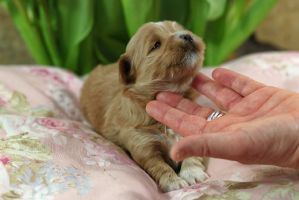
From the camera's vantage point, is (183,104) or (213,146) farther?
(183,104)

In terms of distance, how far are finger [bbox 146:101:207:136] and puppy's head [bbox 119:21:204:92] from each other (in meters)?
0.11

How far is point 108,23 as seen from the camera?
2.29 m

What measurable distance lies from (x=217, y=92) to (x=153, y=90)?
0.67ft

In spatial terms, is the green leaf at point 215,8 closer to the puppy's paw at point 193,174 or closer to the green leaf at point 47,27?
the green leaf at point 47,27

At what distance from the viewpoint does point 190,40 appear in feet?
4.63

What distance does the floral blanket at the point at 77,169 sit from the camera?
44.8 inches

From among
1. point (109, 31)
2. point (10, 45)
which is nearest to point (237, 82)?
point (109, 31)

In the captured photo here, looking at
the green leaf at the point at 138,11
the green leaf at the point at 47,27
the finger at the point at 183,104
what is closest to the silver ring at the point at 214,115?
the finger at the point at 183,104

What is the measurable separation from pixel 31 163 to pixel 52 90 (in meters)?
0.76

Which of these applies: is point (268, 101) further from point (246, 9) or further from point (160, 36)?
point (246, 9)

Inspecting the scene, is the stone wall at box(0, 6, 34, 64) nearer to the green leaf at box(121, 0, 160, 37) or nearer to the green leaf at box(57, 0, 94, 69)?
the green leaf at box(57, 0, 94, 69)

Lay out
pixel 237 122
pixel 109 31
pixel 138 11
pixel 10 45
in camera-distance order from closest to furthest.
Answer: pixel 237 122
pixel 138 11
pixel 109 31
pixel 10 45

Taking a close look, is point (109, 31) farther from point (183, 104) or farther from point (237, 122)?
point (237, 122)

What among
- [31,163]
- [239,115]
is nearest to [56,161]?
[31,163]
